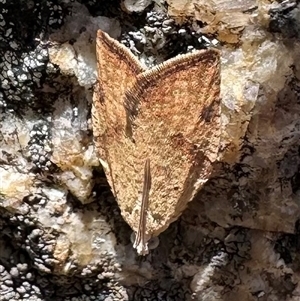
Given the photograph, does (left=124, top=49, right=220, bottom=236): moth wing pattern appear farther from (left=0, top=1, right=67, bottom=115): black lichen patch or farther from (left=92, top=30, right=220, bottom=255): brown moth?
(left=0, top=1, right=67, bottom=115): black lichen patch

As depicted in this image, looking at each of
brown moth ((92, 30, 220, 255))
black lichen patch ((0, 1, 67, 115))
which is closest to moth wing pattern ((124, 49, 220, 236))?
brown moth ((92, 30, 220, 255))

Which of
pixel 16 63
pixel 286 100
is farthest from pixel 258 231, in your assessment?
pixel 16 63

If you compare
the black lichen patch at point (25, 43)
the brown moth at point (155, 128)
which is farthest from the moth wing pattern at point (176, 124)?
the black lichen patch at point (25, 43)

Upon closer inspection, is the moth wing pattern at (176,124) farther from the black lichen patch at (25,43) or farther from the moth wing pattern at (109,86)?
the black lichen patch at (25,43)

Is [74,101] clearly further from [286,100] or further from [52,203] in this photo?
[286,100]

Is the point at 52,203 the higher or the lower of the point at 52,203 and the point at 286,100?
the lower

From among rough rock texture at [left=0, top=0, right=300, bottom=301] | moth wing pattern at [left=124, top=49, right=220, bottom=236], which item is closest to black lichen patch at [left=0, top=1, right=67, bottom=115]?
rough rock texture at [left=0, top=0, right=300, bottom=301]

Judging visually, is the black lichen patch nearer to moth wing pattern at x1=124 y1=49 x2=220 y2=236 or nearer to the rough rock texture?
the rough rock texture
